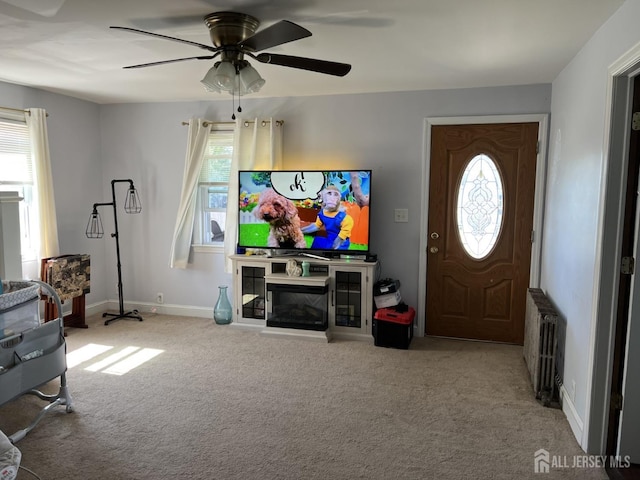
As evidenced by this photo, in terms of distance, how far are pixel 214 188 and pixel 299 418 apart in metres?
2.96

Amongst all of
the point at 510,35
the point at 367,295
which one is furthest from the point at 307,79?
the point at 367,295

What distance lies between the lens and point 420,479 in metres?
2.32

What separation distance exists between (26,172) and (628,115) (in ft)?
16.0

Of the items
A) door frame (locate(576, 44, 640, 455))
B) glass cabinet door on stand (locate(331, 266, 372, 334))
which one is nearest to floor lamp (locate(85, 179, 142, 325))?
glass cabinet door on stand (locate(331, 266, 372, 334))

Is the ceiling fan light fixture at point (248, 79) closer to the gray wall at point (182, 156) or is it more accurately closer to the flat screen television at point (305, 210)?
the flat screen television at point (305, 210)

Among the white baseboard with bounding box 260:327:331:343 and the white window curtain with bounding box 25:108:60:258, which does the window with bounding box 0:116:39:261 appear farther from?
the white baseboard with bounding box 260:327:331:343

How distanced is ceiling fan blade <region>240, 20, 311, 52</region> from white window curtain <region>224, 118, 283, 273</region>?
230cm

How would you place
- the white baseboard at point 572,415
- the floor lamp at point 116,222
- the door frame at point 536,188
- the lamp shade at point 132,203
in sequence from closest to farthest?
the white baseboard at point 572,415
the door frame at point 536,188
the floor lamp at point 116,222
the lamp shade at point 132,203

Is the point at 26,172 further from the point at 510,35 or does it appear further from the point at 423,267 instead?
the point at 510,35

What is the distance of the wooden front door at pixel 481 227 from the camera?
13.8ft

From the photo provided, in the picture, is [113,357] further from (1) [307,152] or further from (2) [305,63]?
(2) [305,63]

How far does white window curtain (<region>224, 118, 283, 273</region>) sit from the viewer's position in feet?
15.5

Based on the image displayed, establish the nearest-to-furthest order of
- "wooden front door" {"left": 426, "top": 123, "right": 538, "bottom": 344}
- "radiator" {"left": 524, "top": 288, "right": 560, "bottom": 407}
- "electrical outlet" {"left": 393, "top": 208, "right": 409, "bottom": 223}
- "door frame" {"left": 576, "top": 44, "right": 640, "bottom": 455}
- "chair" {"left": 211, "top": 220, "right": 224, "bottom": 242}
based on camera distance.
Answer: "door frame" {"left": 576, "top": 44, "right": 640, "bottom": 455}, "radiator" {"left": 524, "top": 288, "right": 560, "bottom": 407}, "wooden front door" {"left": 426, "top": 123, "right": 538, "bottom": 344}, "electrical outlet" {"left": 393, "top": 208, "right": 409, "bottom": 223}, "chair" {"left": 211, "top": 220, "right": 224, "bottom": 242}

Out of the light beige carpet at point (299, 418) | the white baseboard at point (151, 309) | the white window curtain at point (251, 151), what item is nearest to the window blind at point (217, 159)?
the white window curtain at point (251, 151)
